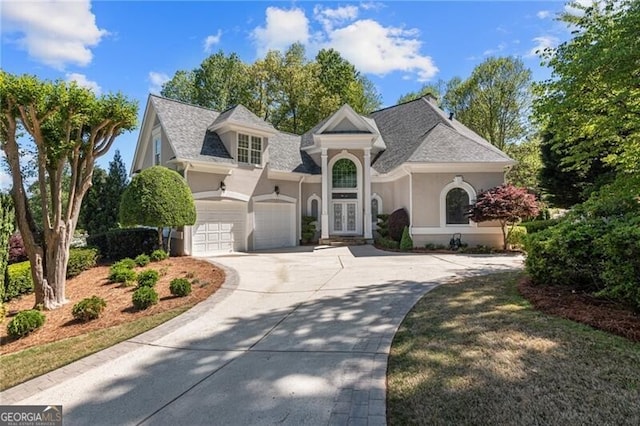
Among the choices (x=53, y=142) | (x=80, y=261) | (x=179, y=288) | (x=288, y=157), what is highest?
(x=288, y=157)

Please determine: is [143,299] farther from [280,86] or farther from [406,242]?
[280,86]

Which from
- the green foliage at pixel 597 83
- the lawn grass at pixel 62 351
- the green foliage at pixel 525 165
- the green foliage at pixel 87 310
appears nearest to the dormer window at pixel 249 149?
the green foliage at pixel 87 310

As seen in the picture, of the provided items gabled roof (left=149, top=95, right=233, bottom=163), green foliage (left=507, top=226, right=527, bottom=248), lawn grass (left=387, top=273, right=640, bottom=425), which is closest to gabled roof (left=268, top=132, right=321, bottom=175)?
gabled roof (left=149, top=95, right=233, bottom=163)

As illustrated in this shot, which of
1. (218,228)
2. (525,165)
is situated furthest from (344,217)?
(525,165)

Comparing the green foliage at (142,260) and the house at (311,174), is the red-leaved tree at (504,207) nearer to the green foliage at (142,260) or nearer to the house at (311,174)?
the house at (311,174)

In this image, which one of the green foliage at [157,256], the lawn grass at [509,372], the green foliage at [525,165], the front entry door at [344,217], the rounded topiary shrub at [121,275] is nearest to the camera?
the lawn grass at [509,372]

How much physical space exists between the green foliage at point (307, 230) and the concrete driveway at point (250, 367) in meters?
10.9

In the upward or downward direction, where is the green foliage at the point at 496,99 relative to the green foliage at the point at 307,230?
upward

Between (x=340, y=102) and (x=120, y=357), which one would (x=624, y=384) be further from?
(x=340, y=102)

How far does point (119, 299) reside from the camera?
8.12 metres

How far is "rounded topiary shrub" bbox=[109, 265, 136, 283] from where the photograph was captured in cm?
939

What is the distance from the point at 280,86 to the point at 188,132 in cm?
1736

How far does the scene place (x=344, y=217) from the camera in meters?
18.8

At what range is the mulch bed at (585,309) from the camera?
14.5 ft
